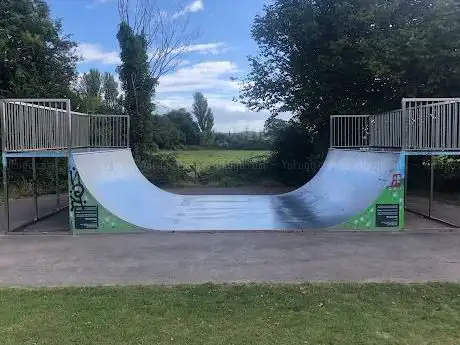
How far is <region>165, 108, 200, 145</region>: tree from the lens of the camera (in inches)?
1474

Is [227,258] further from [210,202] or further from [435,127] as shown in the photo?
[210,202]

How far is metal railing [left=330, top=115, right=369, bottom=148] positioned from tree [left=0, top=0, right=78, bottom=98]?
10210mm

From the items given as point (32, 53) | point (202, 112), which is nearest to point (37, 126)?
point (32, 53)

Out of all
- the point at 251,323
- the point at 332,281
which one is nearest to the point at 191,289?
the point at 251,323

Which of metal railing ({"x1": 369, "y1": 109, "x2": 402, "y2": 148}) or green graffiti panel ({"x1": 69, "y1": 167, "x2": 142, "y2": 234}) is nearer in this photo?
green graffiti panel ({"x1": 69, "y1": 167, "x2": 142, "y2": 234})

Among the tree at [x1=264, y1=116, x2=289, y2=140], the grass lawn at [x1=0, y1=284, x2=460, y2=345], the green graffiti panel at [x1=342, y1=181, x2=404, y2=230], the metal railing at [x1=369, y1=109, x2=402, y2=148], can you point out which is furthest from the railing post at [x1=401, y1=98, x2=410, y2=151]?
the tree at [x1=264, y1=116, x2=289, y2=140]

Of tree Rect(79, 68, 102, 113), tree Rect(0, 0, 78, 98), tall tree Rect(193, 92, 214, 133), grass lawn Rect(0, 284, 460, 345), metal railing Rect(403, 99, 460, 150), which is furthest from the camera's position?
tall tree Rect(193, 92, 214, 133)

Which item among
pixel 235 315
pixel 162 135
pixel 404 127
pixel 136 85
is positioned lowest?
pixel 235 315

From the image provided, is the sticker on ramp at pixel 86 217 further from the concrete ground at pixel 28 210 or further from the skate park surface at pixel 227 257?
the concrete ground at pixel 28 210

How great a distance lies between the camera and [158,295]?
5617 mm

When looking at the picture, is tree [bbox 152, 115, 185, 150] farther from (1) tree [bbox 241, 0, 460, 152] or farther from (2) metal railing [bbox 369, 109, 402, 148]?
(2) metal railing [bbox 369, 109, 402, 148]

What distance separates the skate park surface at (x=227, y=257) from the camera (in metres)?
6.59

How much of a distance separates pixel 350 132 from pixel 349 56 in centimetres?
266

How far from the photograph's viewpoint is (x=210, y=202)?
15148mm
